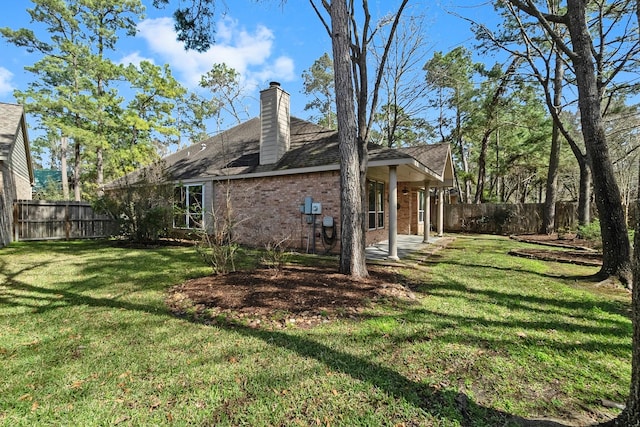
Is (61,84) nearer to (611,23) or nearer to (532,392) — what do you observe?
(532,392)

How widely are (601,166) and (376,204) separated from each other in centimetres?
652

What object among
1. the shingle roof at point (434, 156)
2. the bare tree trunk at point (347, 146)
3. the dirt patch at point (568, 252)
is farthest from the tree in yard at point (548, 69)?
the bare tree trunk at point (347, 146)

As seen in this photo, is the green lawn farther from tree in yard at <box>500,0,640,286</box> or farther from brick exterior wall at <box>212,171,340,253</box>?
brick exterior wall at <box>212,171,340,253</box>

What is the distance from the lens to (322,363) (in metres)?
2.86

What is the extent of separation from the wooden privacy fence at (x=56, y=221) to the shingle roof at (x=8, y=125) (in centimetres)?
287

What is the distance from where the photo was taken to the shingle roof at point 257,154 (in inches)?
375

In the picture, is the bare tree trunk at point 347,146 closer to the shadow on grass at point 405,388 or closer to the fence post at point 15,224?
the shadow on grass at point 405,388

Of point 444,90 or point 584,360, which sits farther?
point 444,90

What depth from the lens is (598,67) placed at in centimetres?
1063

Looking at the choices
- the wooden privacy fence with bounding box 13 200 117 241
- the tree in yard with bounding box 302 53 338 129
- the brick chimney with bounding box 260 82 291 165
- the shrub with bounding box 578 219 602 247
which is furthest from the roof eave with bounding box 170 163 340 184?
the tree in yard with bounding box 302 53 338 129

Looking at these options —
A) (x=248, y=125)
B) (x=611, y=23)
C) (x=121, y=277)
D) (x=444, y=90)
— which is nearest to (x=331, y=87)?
(x=444, y=90)

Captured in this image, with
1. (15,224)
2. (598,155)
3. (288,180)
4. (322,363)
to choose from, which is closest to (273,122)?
(288,180)

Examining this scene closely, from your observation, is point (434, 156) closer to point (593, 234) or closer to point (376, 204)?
point (376, 204)

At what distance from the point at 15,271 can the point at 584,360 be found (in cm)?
1040
